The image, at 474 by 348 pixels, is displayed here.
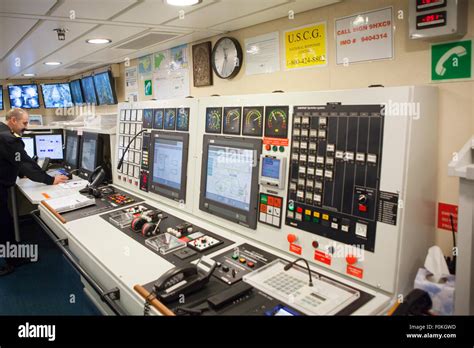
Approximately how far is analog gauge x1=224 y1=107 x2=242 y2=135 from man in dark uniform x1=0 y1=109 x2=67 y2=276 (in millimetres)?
2291

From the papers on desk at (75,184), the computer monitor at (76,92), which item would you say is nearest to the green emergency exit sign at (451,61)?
the papers on desk at (75,184)

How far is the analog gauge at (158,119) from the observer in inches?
96.0

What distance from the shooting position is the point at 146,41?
9.17 ft

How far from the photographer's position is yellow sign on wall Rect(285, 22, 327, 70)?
1.85 meters

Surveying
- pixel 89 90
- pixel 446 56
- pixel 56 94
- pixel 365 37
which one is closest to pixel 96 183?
pixel 365 37

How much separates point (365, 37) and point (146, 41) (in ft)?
6.09

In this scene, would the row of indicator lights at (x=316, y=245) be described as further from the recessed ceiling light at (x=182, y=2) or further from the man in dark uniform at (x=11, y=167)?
the man in dark uniform at (x=11, y=167)

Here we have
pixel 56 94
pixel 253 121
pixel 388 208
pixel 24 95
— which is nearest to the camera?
pixel 388 208

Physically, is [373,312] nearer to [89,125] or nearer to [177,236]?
[177,236]

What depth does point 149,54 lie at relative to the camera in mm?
3443

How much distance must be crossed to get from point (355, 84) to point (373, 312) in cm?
110

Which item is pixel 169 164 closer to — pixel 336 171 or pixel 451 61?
pixel 336 171

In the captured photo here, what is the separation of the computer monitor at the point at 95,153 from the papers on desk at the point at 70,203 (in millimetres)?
632
